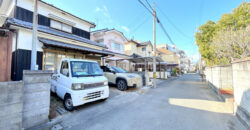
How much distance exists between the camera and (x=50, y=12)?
734cm

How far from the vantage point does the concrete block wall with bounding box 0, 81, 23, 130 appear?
2.00 m

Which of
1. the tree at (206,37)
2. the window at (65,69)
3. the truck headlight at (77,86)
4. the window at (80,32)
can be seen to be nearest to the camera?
the truck headlight at (77,86)

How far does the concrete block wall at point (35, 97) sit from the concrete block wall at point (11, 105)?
0.20 metres

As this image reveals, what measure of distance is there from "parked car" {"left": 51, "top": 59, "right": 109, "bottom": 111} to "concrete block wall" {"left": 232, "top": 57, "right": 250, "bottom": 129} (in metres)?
4.50

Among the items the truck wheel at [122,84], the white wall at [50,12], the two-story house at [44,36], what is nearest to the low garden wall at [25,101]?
the two-story house at [44,36]

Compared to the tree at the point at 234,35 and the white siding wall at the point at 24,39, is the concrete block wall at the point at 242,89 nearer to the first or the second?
the tree at the point at 234,35

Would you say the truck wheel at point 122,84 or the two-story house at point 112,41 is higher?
the two-story house at point 112,41

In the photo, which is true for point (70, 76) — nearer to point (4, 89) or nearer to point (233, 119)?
point (4, 89)

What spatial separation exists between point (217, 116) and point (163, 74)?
11769 mm

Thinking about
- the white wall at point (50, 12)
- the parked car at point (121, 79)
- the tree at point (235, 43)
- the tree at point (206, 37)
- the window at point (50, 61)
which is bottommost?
the parked car at point (121, 79)

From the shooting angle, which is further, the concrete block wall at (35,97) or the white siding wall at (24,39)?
the white siding wall at (24,39)

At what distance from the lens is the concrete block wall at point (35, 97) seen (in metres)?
2.40

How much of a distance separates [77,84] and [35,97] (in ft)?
3.70

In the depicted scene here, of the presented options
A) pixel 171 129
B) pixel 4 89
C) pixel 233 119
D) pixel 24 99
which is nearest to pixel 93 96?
pixel 24 99
